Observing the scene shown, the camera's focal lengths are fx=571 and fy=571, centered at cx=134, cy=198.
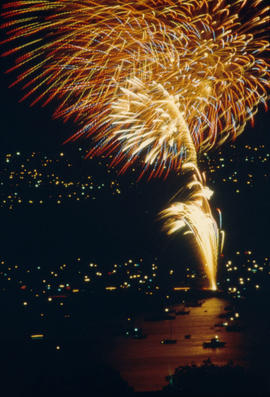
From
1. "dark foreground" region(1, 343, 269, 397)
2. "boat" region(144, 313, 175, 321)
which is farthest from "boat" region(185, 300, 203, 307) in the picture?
"dark foreground" region(1, 343, 269, 397)

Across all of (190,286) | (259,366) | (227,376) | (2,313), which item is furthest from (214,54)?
(190,286)

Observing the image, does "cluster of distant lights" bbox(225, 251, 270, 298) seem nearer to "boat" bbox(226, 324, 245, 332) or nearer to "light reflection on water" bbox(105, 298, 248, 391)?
"light reflection on water" bbox(105, 298, 248, 391)

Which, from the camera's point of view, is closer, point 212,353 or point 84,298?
point 212,353

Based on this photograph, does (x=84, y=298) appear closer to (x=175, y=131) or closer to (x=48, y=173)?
(x=48, y=173)

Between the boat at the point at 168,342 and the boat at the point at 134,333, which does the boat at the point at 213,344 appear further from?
the boat at the point at 134,333

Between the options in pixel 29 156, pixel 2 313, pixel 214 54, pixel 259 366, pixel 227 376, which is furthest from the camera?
pixel 29 156

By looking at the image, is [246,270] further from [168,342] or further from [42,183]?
[42,183]
